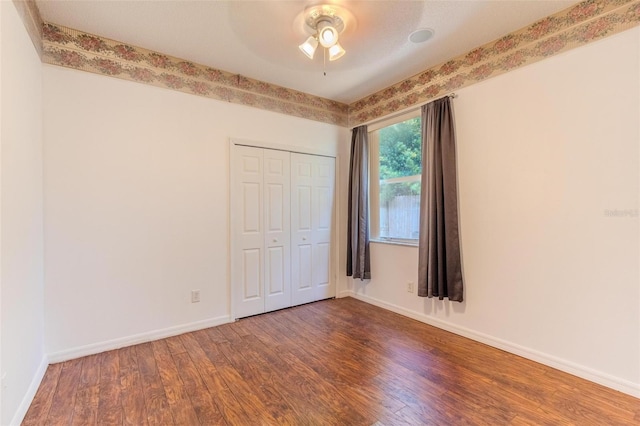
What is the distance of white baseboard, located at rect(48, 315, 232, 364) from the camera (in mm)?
2429

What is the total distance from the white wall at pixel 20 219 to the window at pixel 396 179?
130 inches

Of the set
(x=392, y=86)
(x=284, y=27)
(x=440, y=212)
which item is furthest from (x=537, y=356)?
(x=284, y=27)

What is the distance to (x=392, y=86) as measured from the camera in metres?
3.57

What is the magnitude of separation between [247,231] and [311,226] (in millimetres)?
887

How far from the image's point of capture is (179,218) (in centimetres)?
295

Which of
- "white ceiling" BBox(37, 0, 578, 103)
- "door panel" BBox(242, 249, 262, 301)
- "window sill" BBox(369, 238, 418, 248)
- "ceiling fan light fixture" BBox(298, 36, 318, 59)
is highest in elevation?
"white ceiling" BBox(37, 0, 578, 103)

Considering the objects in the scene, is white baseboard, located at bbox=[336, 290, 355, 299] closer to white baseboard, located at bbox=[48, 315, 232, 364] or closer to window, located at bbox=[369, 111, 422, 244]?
window, located at bbox=[369, 111, 422, 244]

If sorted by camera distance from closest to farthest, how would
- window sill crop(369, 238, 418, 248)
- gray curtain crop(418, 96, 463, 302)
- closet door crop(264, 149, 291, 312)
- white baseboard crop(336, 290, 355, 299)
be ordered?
gray curtain crop(418, 96, 463, 302), window sill crop(369, 238, 418, 248), closet door crop(264, 149, 291, 312), white baseboard crop(336, 290, 355, 299)

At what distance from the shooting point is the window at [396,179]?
3432mm

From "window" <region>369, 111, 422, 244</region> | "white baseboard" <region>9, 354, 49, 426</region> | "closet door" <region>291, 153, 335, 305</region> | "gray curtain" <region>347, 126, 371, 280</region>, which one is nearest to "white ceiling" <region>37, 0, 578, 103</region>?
"window" <region>369, 111, 422, 244</region>

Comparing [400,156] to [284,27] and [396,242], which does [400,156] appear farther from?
[284,27]

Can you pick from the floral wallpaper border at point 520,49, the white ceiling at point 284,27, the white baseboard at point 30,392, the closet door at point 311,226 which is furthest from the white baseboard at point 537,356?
the white baseboard at point 30,392

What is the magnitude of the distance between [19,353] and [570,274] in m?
3.75

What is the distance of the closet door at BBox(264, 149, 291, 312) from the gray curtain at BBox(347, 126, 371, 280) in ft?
2.84
